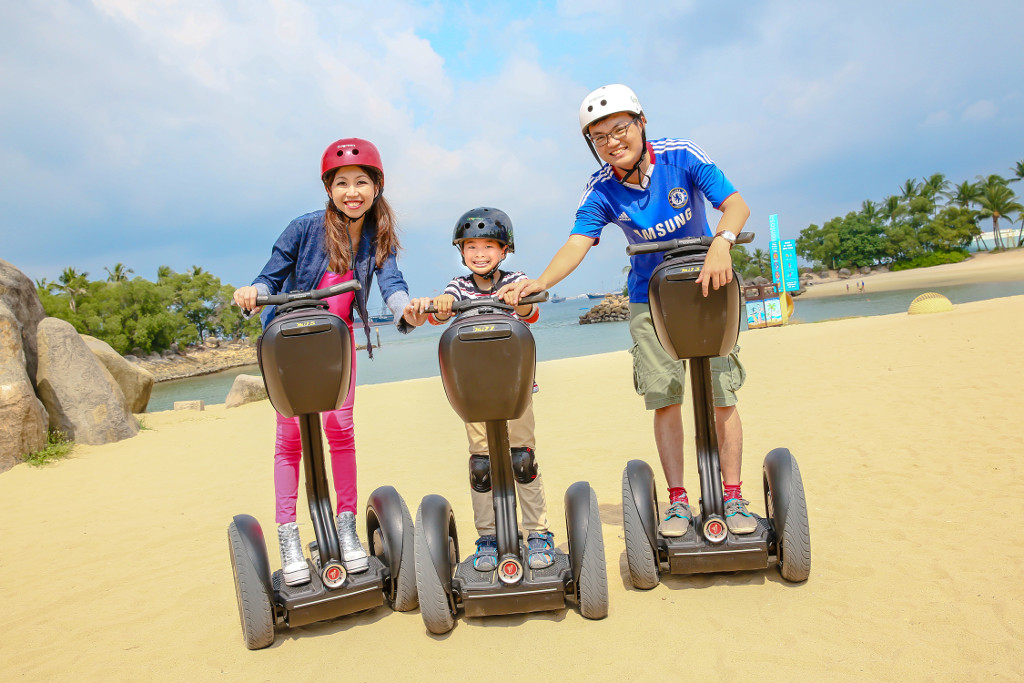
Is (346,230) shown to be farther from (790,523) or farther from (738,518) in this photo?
(790,523)

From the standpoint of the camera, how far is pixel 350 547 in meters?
2.56

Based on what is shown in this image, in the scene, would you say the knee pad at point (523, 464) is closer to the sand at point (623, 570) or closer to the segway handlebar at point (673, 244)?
the sand at point (623, 570)

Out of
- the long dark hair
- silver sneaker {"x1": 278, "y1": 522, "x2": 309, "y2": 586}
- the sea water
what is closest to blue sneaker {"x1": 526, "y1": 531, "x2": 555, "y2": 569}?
silver sneaker {"x1": 278, "y1": 522, "x2": 309, "y2": 586}

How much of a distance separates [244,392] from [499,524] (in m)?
13.1

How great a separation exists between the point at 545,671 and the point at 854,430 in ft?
14.7

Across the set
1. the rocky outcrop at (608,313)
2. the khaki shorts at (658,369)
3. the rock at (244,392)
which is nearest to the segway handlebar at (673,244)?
the khaki shorts at (658,369)

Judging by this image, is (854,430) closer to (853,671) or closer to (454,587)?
(853,671)

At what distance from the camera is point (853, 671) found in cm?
194

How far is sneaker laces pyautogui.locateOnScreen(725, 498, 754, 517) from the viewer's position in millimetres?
2574

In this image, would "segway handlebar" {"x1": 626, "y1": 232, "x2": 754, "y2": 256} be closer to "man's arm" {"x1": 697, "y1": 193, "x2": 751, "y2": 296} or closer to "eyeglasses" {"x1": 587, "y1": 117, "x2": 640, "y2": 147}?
"man's arm" {"x1": 697, "y1": 193, "x2": 751, "y2": 296}

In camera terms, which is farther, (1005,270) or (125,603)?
(1005,270)

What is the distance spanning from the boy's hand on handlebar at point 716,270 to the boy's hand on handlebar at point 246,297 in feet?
5.76

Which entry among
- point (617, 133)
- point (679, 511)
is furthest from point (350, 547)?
point (617, 133)

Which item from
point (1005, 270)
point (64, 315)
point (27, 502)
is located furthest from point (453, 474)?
point (1005, 270)
